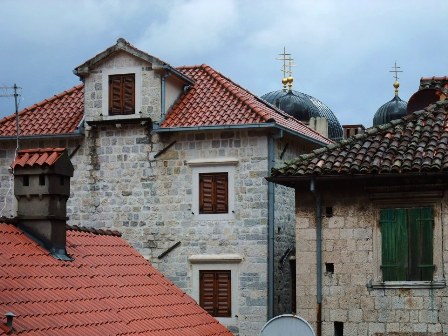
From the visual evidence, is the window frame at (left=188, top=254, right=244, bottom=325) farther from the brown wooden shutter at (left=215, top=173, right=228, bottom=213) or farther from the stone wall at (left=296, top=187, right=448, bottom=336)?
the stone wall at (left=296, top=187, right=448, bottom=336)

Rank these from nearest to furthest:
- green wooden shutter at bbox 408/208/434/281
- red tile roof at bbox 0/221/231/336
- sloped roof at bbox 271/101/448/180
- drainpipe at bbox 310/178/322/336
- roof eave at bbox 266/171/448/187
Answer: red tile roof at bbox 0/221/231/336 < roof eave at bbox 266/171/448/187 < sloped roof at bbox 271/101/448/180 < green wooden shutter at bbox 408/208/434/281 < drainpipe at bbox 310/178/322/336

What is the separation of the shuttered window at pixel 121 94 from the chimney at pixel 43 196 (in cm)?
1020

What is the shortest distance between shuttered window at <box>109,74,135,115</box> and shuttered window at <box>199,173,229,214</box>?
112 inches

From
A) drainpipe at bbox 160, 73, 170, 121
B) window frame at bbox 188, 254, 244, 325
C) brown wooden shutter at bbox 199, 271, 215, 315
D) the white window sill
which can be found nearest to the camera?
the white window sill

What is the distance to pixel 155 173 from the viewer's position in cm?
2803

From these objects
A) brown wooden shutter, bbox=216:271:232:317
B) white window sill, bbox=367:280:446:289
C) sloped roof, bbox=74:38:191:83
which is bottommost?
brown wooden shutter, bbox=216:271:232:317

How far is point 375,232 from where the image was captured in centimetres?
2122

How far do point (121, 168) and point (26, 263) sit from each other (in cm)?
1205

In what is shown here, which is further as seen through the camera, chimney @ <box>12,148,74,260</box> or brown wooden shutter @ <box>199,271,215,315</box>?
brown wooden shutter @ <box>199,271,215,315</box>

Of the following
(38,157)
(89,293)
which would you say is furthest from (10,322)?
(38,157)

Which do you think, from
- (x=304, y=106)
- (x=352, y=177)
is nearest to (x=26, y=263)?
(x=352, y=177)

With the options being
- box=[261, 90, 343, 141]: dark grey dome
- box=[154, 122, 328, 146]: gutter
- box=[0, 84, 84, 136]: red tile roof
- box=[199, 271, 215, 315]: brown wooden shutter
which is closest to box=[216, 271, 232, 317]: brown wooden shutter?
box=[199, 271, 215, 315]: brown wooden shutter

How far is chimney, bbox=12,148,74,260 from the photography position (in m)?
17.6

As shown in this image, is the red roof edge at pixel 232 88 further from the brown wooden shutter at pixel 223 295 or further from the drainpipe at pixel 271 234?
the brown wooden shutter at pixel 223 295
